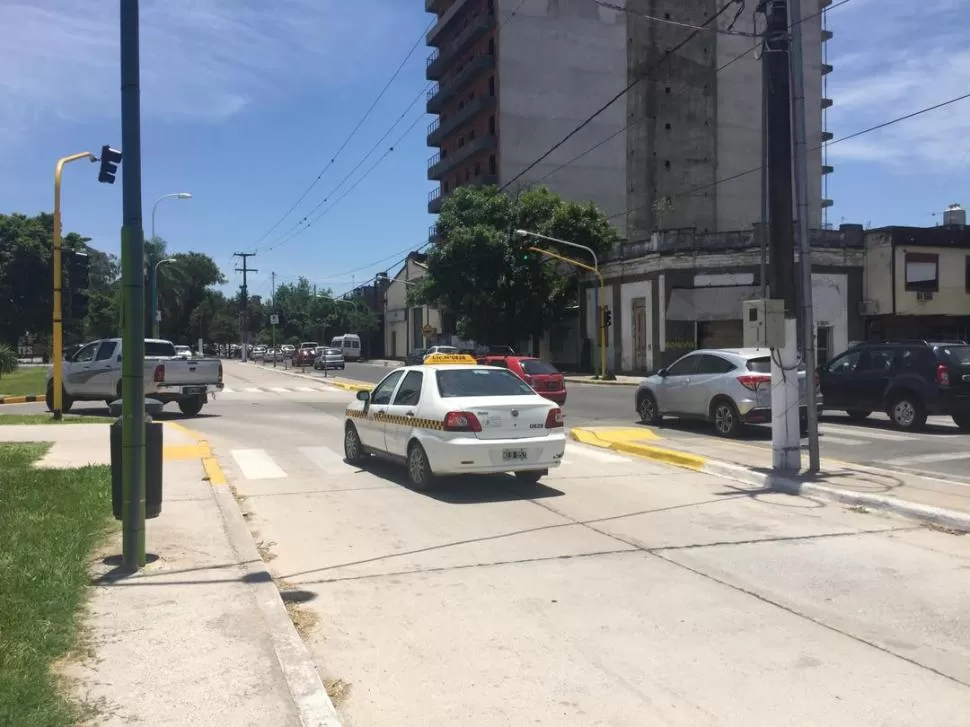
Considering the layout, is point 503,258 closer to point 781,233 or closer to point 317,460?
point 317,460

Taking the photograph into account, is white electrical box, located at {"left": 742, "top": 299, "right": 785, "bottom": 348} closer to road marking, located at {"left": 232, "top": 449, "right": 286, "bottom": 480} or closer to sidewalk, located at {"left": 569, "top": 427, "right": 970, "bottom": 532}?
sidewalk, located at {"left": 569, "top": 427, "right": 970, "bottom": 532}

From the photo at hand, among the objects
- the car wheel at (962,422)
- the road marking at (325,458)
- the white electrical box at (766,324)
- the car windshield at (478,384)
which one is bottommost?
the road marking at (325,458)

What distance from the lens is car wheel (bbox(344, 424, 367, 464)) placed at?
1252 cm

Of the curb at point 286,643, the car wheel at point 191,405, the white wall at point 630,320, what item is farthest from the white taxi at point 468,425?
the white wall at point 630,320

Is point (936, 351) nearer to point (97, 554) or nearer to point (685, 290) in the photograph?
point (97, 554)

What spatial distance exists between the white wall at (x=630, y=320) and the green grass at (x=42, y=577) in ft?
118

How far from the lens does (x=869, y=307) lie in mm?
41531

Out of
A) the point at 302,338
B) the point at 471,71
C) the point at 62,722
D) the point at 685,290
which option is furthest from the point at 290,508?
the point at 302,338

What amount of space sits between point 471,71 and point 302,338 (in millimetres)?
59406

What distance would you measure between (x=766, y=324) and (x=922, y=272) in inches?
1409

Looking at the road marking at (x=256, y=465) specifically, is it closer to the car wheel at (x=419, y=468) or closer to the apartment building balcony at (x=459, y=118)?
the car wheel at (x=419, y=468)

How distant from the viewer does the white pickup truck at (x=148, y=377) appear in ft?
67.7

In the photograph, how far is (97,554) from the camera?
6762 millimetres

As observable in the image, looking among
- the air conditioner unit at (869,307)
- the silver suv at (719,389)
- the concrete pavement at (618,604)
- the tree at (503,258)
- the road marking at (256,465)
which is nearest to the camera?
the concrete pavement at (618,604)
